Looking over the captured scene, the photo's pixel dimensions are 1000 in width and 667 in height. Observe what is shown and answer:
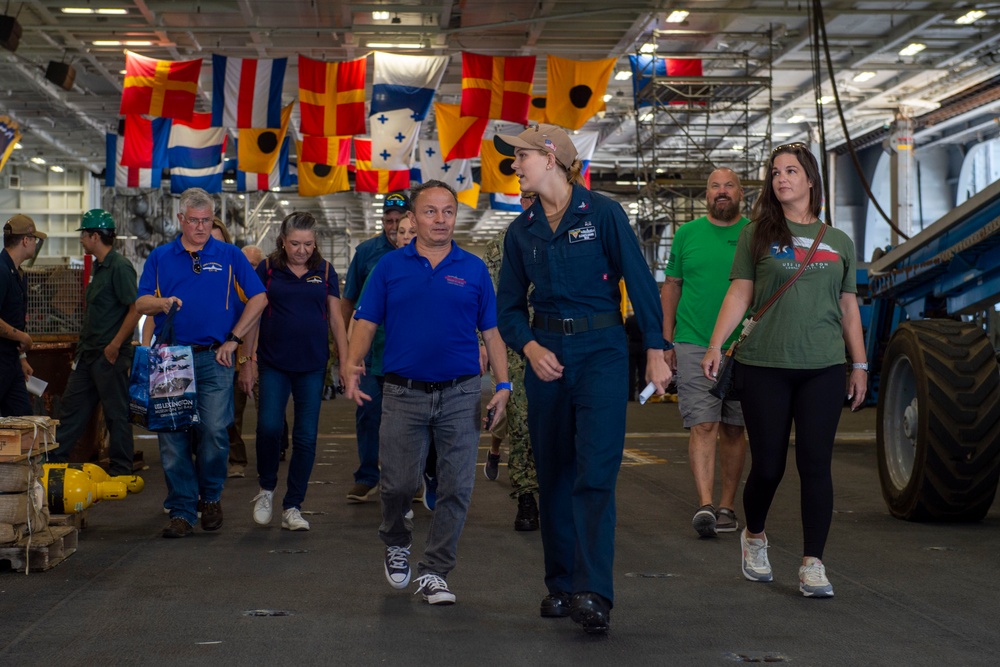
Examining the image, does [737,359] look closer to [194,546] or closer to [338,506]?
[194,546]

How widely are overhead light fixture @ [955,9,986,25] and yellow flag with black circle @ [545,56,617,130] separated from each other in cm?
681

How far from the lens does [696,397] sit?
662 centimetres

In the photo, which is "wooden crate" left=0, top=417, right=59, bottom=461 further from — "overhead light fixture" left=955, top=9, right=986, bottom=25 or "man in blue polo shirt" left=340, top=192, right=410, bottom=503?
"overhead light fixture" left=955, top=9, right=986, bottom=25

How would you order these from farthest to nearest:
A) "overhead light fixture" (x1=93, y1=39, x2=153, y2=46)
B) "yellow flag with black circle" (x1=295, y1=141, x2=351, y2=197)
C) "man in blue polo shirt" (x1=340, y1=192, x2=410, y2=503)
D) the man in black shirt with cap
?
"yellow flag with black circle" (x1=295, y1=141, x2=351, y2=197)
"overhead light fixture" (x1=93, y1=39, x2=153, y2=46)
the man in black shirt with cap
"man in blue polo shirt" (x1=340, y1=192, x2=410, y2=503)

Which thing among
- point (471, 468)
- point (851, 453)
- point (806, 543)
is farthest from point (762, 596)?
point (851, 453)

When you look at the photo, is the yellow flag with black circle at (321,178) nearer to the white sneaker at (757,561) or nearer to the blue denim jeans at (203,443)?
the blue denim jeans at (203,443)

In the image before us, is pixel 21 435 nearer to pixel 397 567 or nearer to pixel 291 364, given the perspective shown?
pixel 291 364

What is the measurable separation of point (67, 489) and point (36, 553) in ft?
2.89

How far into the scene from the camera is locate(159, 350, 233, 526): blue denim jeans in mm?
6543

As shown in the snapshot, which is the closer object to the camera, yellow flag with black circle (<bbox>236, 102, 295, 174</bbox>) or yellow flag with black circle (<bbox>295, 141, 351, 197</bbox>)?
yellow flag with black circle (<bbox>236, 102, 295, 174</bbox>)

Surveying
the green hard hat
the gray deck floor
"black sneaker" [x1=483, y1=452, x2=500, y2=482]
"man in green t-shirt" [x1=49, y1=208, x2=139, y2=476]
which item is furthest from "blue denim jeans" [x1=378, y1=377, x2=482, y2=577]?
the green hard hat

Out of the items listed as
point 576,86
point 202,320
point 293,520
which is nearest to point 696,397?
point 293,520

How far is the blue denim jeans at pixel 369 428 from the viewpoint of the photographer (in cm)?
750

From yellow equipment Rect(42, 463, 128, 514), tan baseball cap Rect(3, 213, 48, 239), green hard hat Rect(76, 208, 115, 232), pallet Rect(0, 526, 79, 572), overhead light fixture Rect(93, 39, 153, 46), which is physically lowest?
pallet Rect(0, 526, 79, 572)
